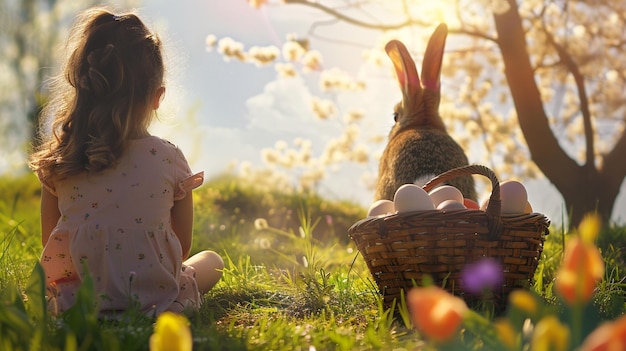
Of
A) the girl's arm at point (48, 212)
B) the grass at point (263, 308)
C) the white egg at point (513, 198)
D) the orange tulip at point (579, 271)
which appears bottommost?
the grass at point (263, 308)

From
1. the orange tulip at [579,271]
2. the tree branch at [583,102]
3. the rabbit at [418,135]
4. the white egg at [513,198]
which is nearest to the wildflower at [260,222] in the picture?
the rabbit at [418,135]

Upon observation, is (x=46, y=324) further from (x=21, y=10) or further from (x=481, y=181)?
(x=21, y=10)

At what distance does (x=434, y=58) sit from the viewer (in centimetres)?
330

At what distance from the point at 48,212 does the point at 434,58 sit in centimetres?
196

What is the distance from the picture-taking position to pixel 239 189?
638cm

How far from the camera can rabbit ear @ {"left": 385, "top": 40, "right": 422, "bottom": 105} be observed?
10.8 ft

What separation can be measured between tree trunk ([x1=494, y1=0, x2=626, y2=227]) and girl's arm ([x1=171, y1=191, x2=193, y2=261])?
2.82 m

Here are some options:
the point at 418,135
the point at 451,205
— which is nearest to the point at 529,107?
the point at 418,135

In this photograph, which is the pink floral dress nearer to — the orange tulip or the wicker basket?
the wicker basket

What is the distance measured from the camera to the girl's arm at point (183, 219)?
97.1 inches

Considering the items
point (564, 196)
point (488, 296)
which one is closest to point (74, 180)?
point (488, 296)

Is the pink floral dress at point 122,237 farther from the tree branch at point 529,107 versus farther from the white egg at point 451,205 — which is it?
the tree branch at point 529,107

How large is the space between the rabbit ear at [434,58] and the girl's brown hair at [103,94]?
1426 mm

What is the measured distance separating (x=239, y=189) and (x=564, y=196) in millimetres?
3086
